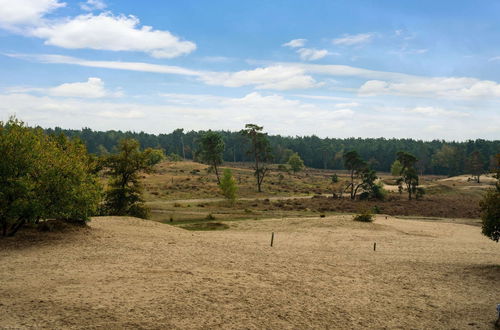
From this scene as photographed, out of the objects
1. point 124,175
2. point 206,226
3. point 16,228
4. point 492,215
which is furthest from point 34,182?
point 492,215

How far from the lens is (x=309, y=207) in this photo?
79.1 metres

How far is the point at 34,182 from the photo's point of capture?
28.9 meters

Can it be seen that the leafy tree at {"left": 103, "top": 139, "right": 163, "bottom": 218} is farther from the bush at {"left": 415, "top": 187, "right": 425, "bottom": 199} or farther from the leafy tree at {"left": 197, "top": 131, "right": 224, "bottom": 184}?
the bush at {"left": 415, "top": 187, "right": 425, "bottom": 199}

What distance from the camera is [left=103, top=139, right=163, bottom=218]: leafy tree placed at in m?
50.6

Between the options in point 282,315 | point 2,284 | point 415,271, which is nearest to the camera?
point 282,315

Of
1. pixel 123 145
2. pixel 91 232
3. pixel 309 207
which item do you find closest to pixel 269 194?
pixel 309 207

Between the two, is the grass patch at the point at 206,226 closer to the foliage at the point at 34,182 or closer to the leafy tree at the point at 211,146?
the foliage at the point at 34,182

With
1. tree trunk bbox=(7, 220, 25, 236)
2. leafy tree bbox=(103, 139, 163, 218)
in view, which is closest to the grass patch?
leafy tree bbox=(103, 139, 163, 218)

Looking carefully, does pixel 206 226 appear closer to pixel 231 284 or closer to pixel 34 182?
pixel 34 182

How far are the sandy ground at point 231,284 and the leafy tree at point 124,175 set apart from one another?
1286 centimetres

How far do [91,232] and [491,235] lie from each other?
29502 mm

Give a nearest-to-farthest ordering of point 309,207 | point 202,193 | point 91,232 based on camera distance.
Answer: point 91,232 < point 309,207 < point 202,193

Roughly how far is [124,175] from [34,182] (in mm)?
22113

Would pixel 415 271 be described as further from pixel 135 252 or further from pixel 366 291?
pixel 135 252
